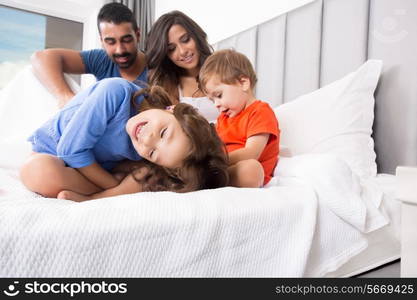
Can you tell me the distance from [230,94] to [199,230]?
0.80 metres

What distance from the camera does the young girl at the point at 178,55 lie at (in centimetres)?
167

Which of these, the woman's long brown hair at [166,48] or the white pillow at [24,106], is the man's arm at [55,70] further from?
the woman's long brown hair at [166,48]

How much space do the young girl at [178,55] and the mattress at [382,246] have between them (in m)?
0.98

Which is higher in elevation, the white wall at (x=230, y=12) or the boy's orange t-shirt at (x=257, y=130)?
the white wall at (x=230, y=12)

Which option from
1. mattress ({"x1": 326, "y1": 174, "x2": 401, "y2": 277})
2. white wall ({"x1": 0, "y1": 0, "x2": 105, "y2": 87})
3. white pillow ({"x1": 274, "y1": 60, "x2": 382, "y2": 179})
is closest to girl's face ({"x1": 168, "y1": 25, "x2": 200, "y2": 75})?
white pillow ({"x1": 274, "y1": 60, "x2": 382, "y2": 179})

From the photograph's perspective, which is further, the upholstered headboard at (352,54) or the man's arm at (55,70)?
the man's arm at (55,70)

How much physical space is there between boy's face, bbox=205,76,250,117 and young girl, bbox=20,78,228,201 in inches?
11.6

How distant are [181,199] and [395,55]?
1.11 meters

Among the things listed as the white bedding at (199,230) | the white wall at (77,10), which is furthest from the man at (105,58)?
the white wall at (77,10)

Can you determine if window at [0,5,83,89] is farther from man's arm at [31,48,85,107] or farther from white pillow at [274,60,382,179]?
white pillow at [274,60,382,179]

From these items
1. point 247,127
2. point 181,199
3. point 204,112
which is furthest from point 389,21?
point 181,199

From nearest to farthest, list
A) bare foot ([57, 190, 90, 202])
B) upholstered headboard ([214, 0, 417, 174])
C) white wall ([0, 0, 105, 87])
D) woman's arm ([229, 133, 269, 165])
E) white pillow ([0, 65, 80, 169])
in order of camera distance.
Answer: bare foot ([57, 190, 90, 202]) → woman's arm ([229, 133, 269, 165]) → upholstered headboard ([214, 0, 417, 174]) → white pillow ([0, 65, 80, 169]) → white wall ([0, 0, 105, 87])

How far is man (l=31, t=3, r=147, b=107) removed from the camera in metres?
1.68

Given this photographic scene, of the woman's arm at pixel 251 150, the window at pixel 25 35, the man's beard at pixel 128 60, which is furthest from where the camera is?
the window at pixel 25 35
